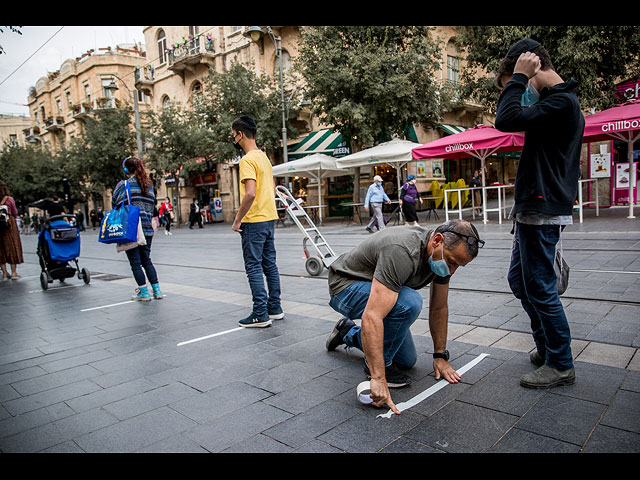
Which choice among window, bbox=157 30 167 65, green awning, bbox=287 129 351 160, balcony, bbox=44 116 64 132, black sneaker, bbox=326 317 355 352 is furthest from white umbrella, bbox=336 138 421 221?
balcony, bbox=44 116 64 132

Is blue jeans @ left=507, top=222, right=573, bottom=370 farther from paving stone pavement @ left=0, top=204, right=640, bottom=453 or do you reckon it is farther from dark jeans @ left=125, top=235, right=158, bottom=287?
dark jeans @ left=125, top=235, right=158, bottom=287

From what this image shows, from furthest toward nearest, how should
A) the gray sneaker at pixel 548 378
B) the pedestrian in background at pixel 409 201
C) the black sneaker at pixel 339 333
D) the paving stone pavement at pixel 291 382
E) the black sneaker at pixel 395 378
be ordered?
the pedestrian in background at pixel 409 201 → the black sneaker at pixel 339 333 → the black sneaker at pixel 395 378 → the gray sneaker at pixel 548 378 → the paving stone pavement at pixel 291 382

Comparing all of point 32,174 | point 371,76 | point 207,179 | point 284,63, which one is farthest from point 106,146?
point 371,76

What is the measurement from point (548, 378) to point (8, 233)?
31.2 feet

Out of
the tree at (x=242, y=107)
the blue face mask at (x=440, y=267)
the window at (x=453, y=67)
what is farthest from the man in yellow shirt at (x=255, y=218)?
the window at (x=453, y=67)

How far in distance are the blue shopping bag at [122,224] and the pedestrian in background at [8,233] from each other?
3.82m

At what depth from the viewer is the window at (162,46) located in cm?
3406

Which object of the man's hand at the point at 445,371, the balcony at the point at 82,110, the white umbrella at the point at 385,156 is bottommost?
the man's hand at the point at 445,371

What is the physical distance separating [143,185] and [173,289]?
70.7 inches

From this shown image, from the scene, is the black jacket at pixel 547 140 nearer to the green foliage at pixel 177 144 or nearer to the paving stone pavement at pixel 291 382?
the paving stone pavement at pixel 291 382

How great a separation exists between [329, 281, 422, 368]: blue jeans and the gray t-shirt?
0.21ft

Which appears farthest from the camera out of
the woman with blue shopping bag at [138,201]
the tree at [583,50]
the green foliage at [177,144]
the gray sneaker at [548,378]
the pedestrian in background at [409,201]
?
the green foliage at [177,144]
